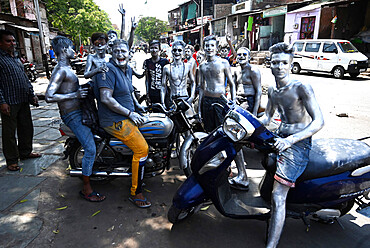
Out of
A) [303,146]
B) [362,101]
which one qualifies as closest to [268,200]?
[303,146]

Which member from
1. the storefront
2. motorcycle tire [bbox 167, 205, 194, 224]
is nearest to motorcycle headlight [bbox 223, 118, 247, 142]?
motorcycle tire [bbox 167, 205, 194, 224]

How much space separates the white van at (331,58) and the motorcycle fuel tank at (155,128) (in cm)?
992

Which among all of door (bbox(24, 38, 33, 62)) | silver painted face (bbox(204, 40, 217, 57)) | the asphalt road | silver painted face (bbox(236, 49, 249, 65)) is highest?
door (bbox(24, 38, 33, 62))

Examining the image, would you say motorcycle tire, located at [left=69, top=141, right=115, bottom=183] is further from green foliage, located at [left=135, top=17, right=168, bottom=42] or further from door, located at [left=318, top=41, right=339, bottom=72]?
green foliage, located at [left=135, top=17, right=168, bottom=42]

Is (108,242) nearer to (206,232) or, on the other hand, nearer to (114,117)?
(206,232)

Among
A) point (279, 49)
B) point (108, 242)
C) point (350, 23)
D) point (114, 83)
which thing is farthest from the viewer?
point (350, 23)

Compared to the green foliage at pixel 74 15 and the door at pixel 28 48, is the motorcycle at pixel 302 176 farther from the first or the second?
the green foliage at pixel 74 15

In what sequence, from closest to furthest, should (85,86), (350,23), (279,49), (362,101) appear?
(279,49) < (85,86) < (362,101) < (350,23)

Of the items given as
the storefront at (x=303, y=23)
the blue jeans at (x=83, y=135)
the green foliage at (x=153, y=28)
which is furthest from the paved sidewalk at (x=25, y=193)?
the green foliage at (x=153, y=28)

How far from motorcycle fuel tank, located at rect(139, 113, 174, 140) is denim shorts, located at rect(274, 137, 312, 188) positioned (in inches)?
57.4

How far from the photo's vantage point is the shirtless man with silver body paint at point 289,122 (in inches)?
81.7

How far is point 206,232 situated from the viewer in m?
2.56

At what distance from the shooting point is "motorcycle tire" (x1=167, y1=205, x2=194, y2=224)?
2.40 metres

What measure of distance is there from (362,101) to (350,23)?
12.5 metres
